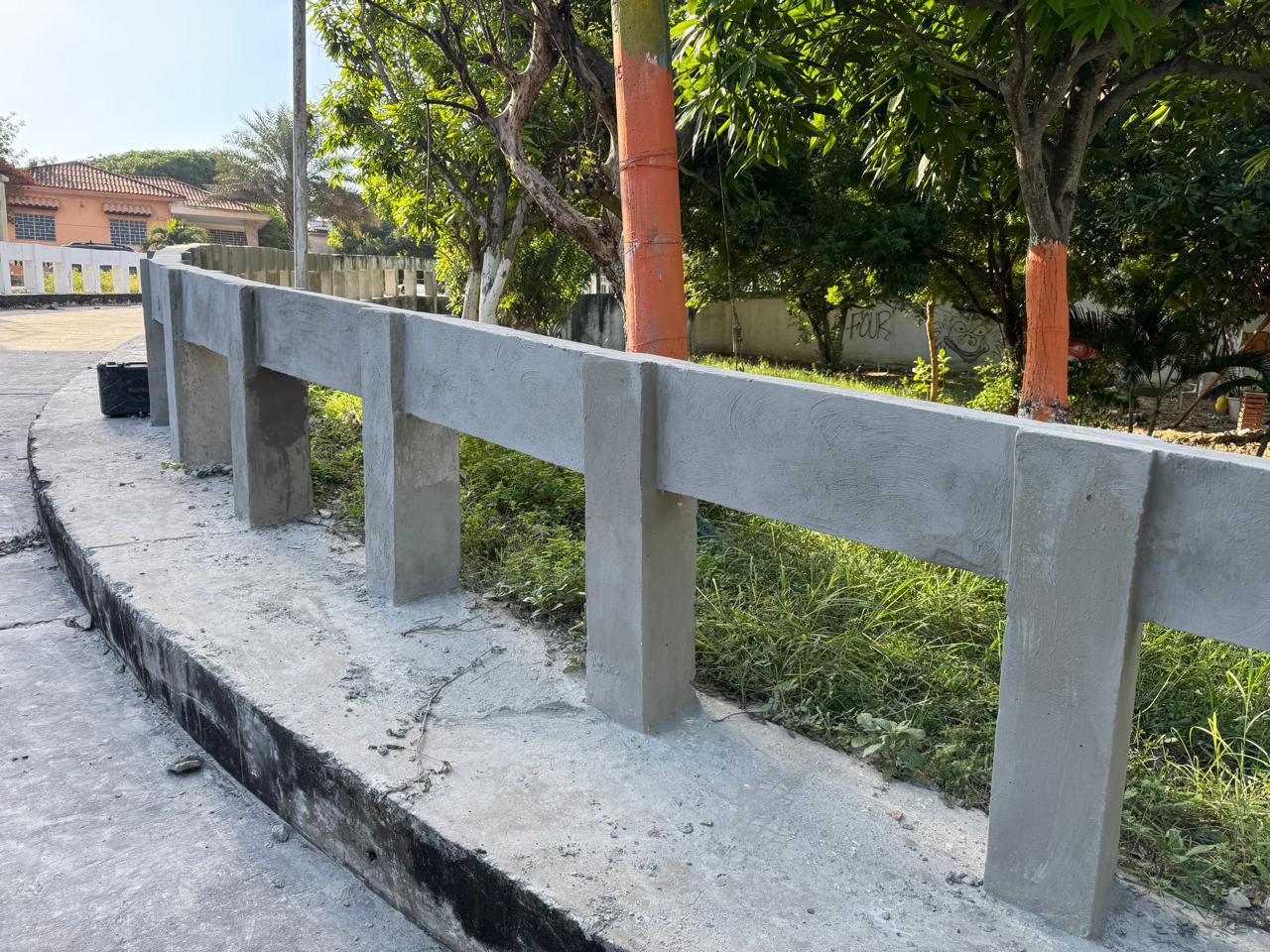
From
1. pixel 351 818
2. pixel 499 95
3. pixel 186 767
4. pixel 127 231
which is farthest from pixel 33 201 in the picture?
pixel 351 818

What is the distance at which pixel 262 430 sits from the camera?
15.5 feet

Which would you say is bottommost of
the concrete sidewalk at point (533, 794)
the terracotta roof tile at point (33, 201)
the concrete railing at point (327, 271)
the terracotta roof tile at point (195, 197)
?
the concrete sidewalk at point (533, 794)

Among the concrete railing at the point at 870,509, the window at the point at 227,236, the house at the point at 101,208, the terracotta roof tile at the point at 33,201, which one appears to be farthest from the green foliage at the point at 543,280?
the window at the point at 227,236

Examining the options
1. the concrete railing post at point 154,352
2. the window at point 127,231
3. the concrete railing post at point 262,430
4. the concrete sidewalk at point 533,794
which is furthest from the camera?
the window at point 127,231

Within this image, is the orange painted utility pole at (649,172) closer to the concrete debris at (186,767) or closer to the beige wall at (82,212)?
the concrete debris at (186,767)

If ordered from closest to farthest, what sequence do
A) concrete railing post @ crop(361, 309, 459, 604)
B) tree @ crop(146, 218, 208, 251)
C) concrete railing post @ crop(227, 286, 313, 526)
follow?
concrete railing post @ crop(361, 309, 459, 604) < concrete railing post @ crop(227, 286, 313, 526) < tree @ crop(146, 218, 208, 251)

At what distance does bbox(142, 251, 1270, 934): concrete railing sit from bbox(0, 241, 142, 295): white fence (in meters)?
24.7

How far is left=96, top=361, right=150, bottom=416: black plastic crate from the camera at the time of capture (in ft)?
25.2

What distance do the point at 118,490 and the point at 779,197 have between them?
36.6 feet

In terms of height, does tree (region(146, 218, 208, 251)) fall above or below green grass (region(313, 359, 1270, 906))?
above

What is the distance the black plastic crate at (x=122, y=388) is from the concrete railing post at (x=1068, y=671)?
713 cm

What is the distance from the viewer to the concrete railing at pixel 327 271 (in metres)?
11.1

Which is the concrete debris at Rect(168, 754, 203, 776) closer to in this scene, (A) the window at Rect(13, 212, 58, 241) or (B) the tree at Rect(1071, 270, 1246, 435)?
(B) the tree at Rect(1071, 270, 1246, 435)

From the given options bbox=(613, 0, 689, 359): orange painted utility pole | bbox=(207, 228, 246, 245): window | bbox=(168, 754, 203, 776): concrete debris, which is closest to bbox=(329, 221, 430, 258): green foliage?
bbox=(207, 228, 246, 245): window
